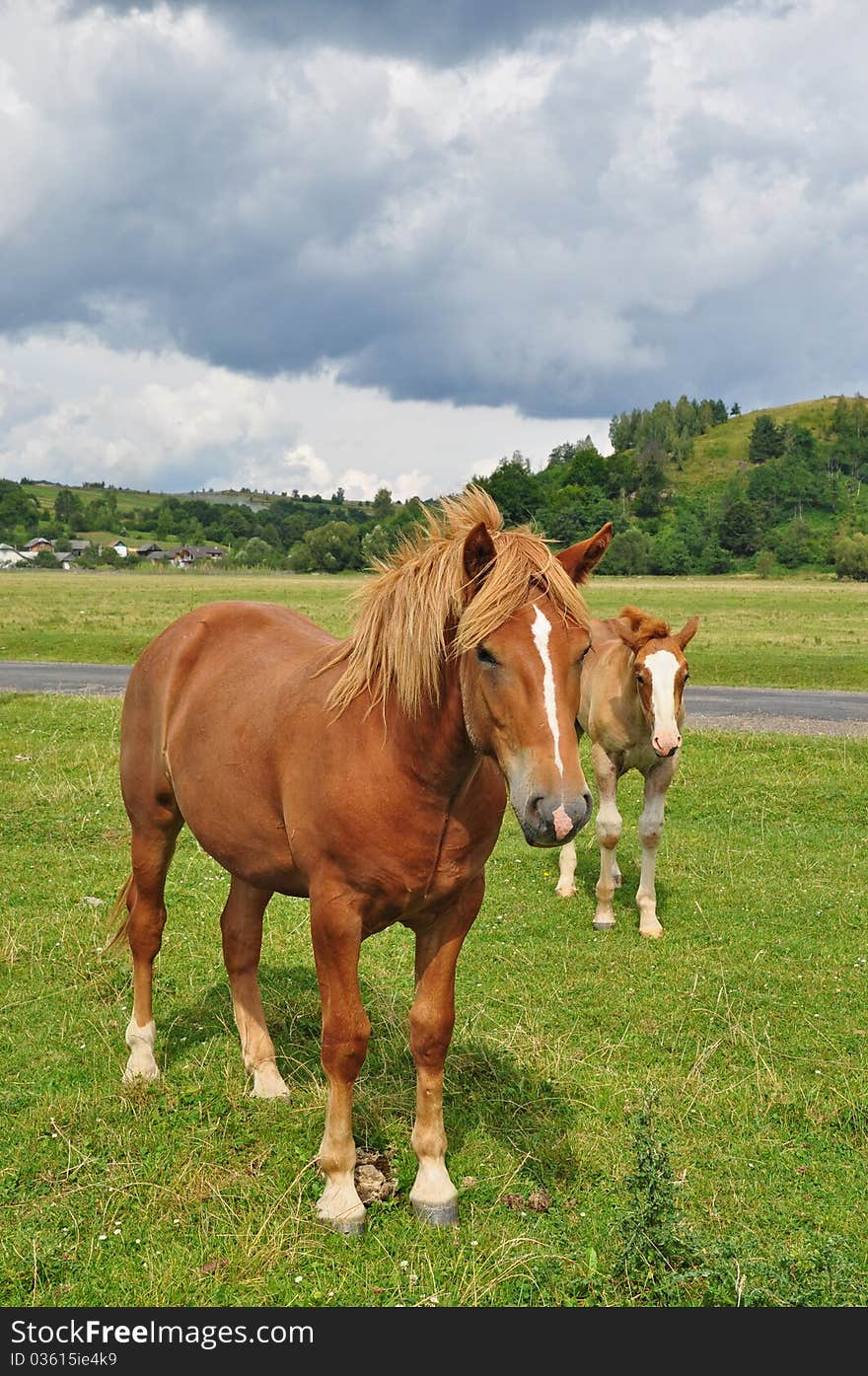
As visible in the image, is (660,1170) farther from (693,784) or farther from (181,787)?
(693,784)

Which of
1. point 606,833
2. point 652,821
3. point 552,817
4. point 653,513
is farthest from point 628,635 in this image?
point 653,513

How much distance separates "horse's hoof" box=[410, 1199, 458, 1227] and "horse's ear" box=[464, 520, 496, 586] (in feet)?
9.29

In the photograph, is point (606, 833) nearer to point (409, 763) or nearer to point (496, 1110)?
point (496, 1110)

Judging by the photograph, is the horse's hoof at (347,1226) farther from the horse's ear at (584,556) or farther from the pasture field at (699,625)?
the horse's ear at (584,556)

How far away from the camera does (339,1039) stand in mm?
4172

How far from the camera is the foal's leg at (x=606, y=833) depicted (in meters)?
8.51

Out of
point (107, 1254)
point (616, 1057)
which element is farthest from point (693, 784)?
point (107, 1254)

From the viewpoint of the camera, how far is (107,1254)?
3969 mm

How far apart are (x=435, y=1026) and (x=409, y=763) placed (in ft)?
4.15

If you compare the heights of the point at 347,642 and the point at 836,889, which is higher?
the point at 347,642

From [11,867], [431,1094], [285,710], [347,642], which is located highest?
[347,642]

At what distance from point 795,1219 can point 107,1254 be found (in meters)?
3.05

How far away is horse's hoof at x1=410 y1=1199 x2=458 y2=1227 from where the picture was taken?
4.24 m

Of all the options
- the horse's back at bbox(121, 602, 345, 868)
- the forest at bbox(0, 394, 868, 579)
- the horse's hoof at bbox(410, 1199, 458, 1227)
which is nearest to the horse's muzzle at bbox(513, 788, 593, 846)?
the horse's back at bbox(121, 602, 345, 868)
